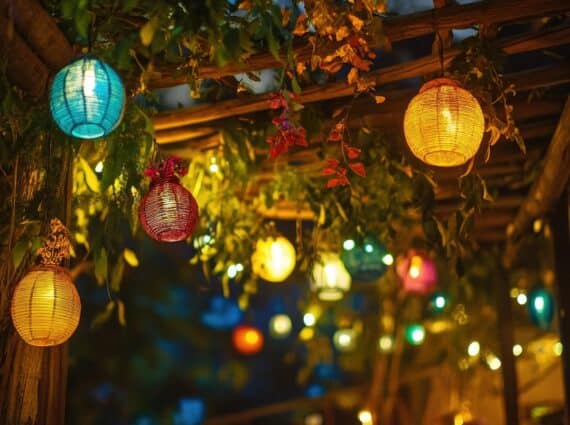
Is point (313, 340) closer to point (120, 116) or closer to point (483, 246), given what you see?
point (483, 246)

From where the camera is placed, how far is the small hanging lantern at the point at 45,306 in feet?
11.3

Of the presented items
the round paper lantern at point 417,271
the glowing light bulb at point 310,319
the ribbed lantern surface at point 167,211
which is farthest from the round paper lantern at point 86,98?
the glowing light bulb at point 310,319

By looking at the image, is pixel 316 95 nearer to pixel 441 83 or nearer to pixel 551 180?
pixel 441 83

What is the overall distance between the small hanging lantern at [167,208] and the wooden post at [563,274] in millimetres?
2666

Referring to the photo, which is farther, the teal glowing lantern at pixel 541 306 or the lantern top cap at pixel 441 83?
the teal glowing lantern at pixel 541 306

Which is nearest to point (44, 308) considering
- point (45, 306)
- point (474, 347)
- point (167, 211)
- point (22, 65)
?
point (45, 306)

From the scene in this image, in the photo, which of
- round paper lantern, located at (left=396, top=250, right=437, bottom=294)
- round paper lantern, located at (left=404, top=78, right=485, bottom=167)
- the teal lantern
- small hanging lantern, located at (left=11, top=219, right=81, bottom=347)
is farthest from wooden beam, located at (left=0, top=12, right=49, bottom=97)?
round paper lantern, located at (left=396, top=250, right=437, bottom=294)

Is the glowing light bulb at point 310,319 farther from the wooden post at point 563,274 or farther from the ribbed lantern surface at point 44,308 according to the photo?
the ribbed lantern surface at point 44,308

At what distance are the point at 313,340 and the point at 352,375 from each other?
356 centimetres

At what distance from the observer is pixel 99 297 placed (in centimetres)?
845

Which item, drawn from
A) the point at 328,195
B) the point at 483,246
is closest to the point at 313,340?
the point at 483,246

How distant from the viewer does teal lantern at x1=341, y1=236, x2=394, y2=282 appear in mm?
5602

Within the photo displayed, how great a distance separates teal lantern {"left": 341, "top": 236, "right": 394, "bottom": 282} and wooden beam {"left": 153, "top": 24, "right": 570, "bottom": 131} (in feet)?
4.18

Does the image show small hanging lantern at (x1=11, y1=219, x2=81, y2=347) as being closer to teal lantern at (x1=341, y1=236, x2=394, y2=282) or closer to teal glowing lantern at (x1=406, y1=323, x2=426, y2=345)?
teal lantern at (x1=341, y1=236, x2=394, y2=282)
